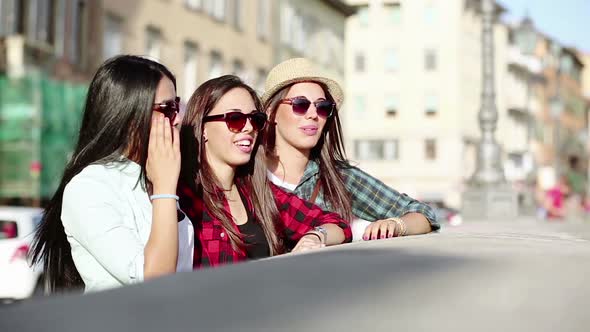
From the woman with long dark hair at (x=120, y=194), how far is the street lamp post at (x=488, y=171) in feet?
50.1

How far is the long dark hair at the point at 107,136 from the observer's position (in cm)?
314

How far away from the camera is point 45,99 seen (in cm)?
2908

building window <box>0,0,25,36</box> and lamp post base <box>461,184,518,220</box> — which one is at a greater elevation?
building window <box>0,0,25,36</box>

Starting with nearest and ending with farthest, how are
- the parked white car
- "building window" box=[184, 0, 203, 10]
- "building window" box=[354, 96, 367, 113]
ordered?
1. the parked white car
2. "building window" box=[184, 0, 203, 10]
3. "building window" box=[354, 96, 367, 113]

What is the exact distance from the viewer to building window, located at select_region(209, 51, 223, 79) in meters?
39.6

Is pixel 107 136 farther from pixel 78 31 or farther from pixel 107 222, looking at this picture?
pixel 78 31

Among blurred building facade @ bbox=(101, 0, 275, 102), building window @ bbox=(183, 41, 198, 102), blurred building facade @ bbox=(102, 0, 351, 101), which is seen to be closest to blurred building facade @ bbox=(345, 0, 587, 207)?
blurred building facade @ bbox=(102, 0, 351, 101)

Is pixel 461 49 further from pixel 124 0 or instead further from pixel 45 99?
pixel 45 99

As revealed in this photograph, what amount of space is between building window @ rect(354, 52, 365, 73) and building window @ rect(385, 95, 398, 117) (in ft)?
8.72

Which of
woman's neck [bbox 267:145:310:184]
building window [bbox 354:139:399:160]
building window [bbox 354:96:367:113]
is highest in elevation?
building window [bbox 354:96:367:113]

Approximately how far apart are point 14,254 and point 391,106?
62948 mm

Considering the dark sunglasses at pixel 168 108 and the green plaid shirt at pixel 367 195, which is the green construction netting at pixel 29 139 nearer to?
the green plaid shirt at pixel 367 195

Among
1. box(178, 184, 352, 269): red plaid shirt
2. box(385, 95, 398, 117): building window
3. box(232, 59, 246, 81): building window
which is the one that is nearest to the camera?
box(178, 184, 352, 269): red plaid shirt

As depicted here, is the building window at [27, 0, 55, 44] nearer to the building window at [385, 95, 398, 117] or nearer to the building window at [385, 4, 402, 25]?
the building window at [385, 95, 398, 117]
